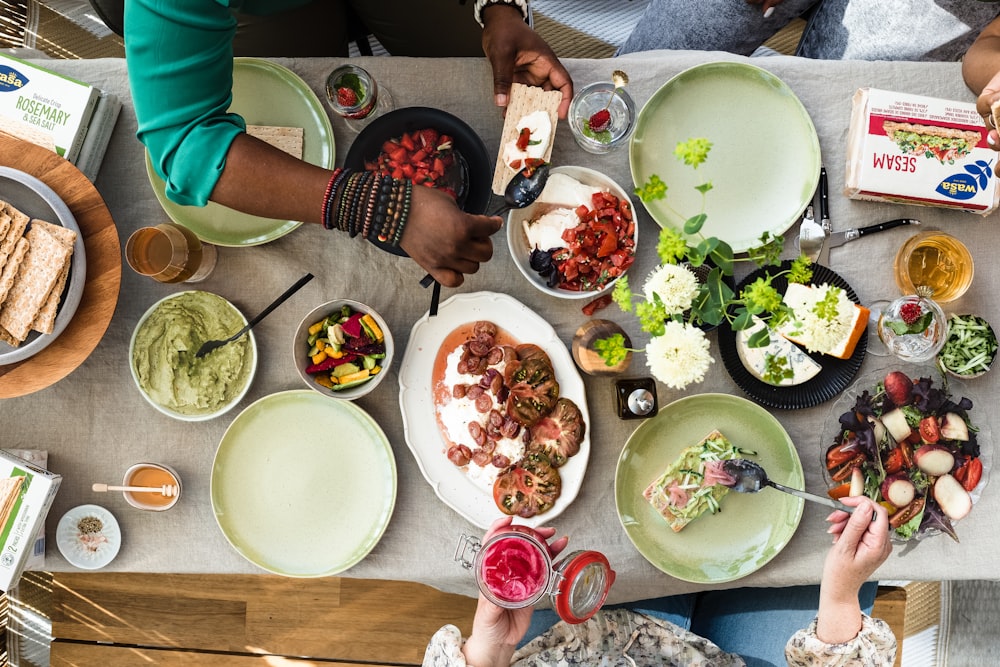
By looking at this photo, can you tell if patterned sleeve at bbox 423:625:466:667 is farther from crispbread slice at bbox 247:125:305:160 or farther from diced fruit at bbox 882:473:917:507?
crispbread slice at bbox 247:125:305:160

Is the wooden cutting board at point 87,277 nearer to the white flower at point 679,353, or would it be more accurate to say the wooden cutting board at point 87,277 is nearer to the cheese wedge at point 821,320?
the white flower at point 679,353

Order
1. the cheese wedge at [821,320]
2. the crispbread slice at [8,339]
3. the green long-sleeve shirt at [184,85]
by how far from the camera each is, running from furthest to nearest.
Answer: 1. the crispbread slice at [8,339]
2. the green long-sleeve shirt at [184,85]
3. the cheese wedge at [821,320]

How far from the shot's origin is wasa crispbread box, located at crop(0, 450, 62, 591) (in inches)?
51.6

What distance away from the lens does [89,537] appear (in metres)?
1.41

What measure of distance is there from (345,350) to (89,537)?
702mm

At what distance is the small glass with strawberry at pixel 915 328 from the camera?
1.32 meters

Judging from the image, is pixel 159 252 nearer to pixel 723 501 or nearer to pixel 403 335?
pixel 403 335

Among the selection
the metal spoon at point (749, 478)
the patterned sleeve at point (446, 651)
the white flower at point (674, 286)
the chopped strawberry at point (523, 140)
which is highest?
the chopped strawberry at point (523, 140)

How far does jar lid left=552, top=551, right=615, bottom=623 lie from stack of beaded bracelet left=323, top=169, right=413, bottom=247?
2.25 feet

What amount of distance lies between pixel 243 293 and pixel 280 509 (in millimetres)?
474

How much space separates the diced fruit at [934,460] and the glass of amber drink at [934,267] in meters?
0.32

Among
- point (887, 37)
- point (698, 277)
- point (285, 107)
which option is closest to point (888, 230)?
point (698, 277)

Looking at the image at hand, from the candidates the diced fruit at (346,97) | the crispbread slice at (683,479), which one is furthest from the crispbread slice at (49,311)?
the crispbread slice at (683,479)

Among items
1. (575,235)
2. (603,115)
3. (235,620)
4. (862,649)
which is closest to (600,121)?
(603,115)
